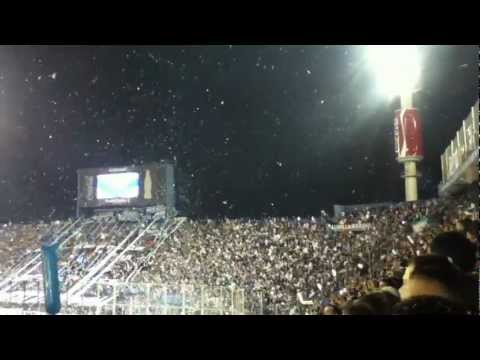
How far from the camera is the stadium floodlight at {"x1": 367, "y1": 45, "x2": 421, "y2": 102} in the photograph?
580 cm

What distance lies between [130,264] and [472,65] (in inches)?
208

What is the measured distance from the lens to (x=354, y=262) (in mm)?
5758

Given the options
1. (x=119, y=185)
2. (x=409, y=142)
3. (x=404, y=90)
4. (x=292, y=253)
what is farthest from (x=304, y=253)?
(x=119, y=185)

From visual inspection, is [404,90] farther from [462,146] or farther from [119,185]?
[119,185]

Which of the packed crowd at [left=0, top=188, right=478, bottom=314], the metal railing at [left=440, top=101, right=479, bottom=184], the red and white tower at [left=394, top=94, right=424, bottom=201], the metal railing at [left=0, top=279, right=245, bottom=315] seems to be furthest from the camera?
the red and white tower at [left=394, top=94, right=424, bottom=201]

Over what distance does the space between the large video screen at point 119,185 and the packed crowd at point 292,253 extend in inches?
22.8

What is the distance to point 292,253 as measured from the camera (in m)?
6.64

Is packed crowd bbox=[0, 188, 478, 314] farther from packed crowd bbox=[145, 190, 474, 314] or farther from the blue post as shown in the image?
the blue post

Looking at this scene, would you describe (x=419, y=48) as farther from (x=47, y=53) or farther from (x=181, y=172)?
(x=47, y=53)

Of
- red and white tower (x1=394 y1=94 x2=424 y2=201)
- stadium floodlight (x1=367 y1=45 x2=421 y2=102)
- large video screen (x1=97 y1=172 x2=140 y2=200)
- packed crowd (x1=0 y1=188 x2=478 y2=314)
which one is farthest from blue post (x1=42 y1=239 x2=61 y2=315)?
red and white tower (x1=394 y1=94 x2=424 y2=201)

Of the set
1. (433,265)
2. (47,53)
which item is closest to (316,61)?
(47,53)

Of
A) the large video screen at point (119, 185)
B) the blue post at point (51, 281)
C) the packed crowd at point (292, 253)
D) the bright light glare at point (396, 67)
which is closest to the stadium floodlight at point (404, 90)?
the bright light glare at point (396, 67)

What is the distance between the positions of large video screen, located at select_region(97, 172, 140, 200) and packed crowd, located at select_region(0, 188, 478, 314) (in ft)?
1.90
